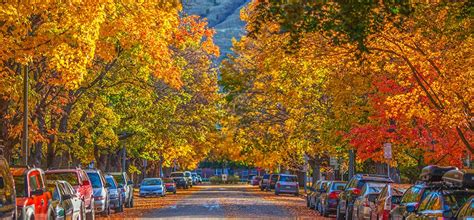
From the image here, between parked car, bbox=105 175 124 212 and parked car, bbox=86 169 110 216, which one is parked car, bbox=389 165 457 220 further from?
parked car, bbox=105 175 124 212

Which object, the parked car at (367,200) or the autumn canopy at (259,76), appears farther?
the parked car at (367,200)

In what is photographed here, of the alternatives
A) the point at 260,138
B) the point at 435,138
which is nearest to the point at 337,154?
the point at 260,138

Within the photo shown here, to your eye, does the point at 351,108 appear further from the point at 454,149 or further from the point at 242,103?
the point at 242,103

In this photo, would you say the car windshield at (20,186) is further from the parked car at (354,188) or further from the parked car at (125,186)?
the parked car at (125,186)

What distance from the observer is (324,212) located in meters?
38.9

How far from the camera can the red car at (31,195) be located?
64.1 ft

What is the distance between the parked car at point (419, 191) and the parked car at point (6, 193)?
7.54 meters

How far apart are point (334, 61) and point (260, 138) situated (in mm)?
24162

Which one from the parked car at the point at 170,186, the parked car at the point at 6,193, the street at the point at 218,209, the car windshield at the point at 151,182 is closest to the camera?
the parked car at the point at 6,193

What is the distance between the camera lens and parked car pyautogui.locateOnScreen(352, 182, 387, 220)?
2717 cm

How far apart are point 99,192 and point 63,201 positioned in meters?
12.2

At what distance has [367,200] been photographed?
90.7 ft

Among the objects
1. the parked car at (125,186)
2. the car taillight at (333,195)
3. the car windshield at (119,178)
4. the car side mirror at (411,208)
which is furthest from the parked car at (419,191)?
the car windshield at (119,178)

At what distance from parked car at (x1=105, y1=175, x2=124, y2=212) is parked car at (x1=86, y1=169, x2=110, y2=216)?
8.82 ft
